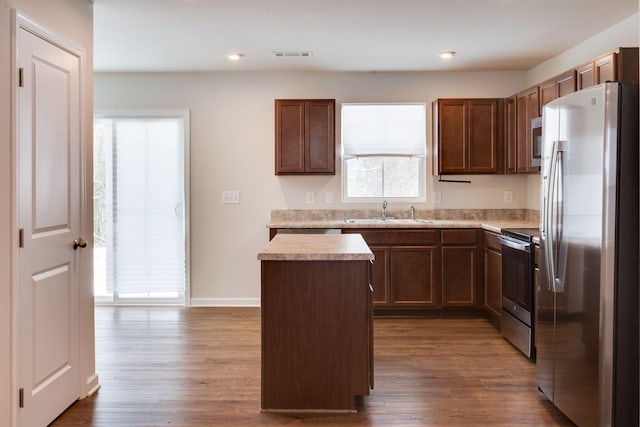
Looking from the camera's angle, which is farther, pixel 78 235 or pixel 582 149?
pixel 78 235

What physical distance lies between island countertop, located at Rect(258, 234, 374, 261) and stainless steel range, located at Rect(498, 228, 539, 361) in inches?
52.4

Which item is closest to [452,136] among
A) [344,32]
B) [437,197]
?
[437,197]

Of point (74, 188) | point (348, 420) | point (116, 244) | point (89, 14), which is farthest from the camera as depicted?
point (116, 244)

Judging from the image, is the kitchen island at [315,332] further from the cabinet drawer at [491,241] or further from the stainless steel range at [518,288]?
the cabinet drawer at [491,241]

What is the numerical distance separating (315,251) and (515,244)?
1.87 metres

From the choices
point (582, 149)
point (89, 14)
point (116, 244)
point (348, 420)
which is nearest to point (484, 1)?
point (582, 149)

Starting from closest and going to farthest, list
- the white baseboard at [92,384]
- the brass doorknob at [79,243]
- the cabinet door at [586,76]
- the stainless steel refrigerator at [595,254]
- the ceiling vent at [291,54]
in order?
the stainless steel refrigerator at [595,254], the brass doorknob at [79,243], the white baseboard at [92,384], the cabinet door at [586,76], the ceiling vent at [291,54]

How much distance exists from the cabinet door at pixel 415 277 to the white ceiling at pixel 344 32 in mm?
1845

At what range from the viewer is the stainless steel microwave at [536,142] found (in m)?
4.08

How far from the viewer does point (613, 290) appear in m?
2.28

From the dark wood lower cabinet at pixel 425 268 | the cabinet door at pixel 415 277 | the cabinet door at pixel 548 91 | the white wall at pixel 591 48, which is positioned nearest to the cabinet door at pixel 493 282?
the dark wood lower cabinet at pixel 425 268

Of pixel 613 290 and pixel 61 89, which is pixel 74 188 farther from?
pixel 613 290

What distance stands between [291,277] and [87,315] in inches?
51.9

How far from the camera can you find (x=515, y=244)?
378 centimetres
